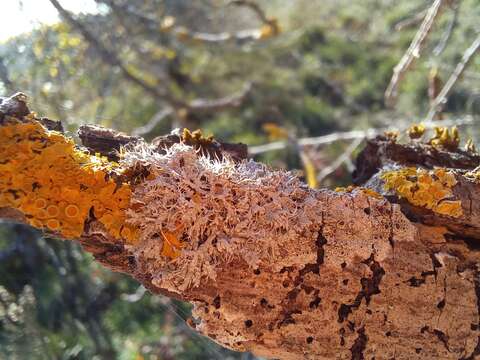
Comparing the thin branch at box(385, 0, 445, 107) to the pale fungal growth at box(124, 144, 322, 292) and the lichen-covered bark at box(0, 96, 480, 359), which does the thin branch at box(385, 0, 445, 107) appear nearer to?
the lichen-covered bark at box(0, 96, 480, 359)

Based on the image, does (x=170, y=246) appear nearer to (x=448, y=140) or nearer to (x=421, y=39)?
(x=448, y=140)

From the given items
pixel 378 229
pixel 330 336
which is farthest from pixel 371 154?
pixel 330 336

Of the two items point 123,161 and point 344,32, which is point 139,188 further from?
point 344,32

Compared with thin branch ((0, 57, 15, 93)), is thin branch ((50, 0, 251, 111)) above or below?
above

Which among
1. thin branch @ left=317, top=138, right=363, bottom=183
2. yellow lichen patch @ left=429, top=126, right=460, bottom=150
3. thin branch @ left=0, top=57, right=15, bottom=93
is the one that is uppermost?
thin branch @ left=317, top=138, right=363, bottom=183

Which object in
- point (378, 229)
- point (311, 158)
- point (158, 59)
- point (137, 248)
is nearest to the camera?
point (137, 248)

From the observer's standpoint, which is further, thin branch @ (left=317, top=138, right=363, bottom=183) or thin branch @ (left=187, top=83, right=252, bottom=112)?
thin branch @ (left=187, top=83, right=252, bottom=112)

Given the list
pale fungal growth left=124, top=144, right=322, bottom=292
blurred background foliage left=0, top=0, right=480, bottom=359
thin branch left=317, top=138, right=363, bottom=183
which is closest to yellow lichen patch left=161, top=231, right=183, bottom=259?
pale fungal growth left=124, top=144, right=322, bottom=292

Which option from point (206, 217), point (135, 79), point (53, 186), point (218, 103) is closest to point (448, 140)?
point (206, 217)
